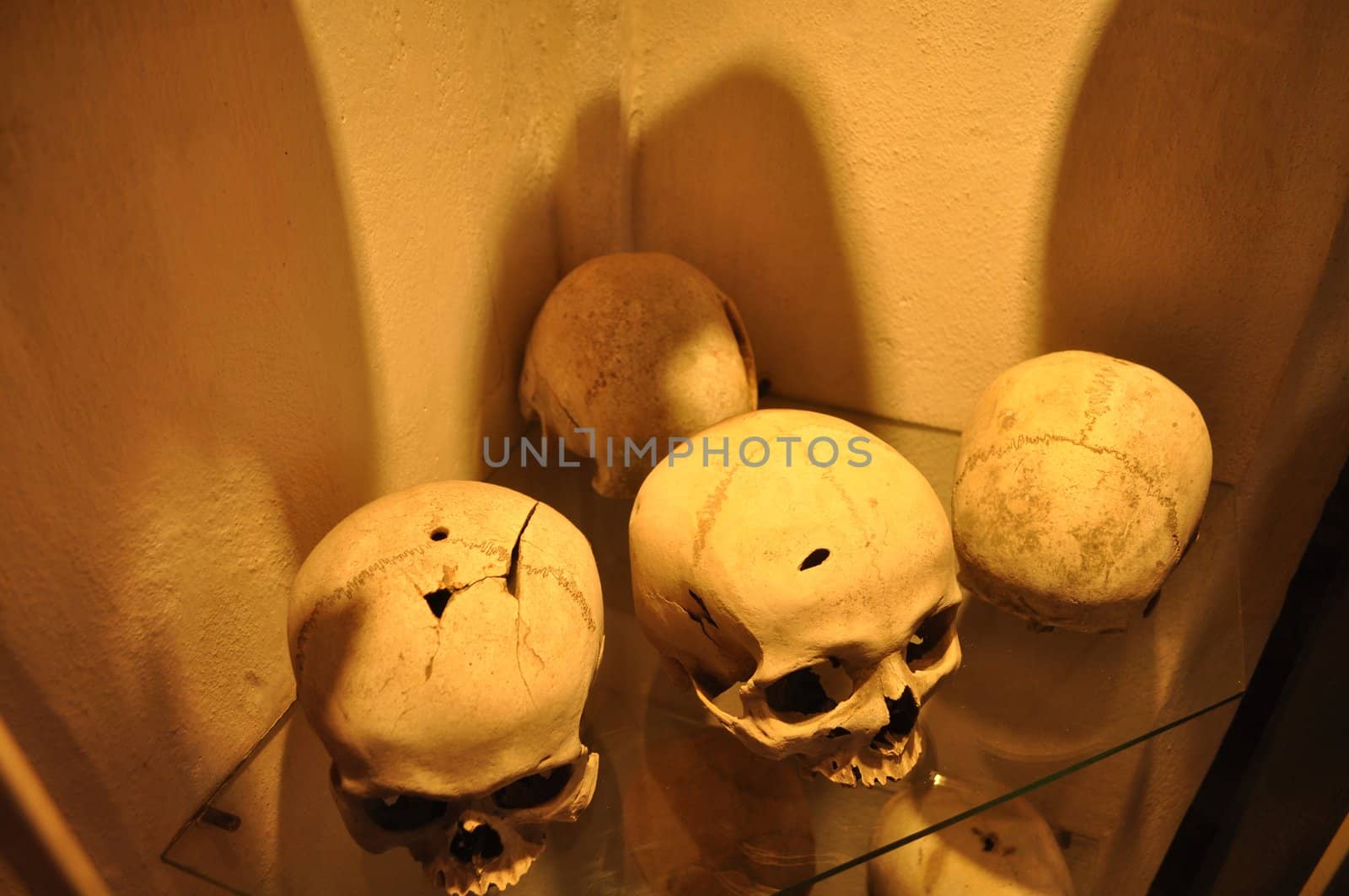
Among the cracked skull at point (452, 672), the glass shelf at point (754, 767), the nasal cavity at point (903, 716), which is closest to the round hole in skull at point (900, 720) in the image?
the nasal cavity at point (903, 716)

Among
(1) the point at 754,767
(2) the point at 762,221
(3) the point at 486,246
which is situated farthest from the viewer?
(2) the point at 762,221

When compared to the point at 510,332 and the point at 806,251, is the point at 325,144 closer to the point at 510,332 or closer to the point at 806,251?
the point at 510,332

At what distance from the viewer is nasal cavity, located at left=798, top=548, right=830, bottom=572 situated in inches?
37.9

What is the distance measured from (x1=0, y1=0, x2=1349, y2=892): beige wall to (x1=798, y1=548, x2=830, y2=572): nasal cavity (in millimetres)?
526

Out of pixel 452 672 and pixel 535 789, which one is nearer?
pixel 452 672

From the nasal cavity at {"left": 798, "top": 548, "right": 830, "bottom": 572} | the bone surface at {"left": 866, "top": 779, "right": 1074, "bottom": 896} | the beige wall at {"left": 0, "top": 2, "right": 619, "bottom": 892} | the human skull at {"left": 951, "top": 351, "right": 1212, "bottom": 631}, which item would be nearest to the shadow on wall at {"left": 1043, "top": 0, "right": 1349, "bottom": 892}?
the human skull at {"left": 951, "top": 351, "right": 1212, "bottom": 631}

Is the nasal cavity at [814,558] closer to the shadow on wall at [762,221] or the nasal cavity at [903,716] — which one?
the nasal cavity at [903,716]

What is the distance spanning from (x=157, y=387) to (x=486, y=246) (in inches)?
21.3

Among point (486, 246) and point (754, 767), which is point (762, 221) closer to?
point (486, 246)

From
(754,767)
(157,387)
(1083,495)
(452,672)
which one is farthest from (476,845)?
(1083,495)

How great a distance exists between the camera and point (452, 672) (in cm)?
85

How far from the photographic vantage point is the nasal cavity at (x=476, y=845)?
95 centimetres

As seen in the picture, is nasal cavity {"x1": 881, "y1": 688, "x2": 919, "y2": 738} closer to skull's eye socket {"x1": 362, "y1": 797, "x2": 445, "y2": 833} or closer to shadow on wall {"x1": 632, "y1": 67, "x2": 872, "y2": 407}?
skull's eye socket {"x1": 362, "y1": 797, "x2": 445, "y2": 833}

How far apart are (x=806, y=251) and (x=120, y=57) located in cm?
90
